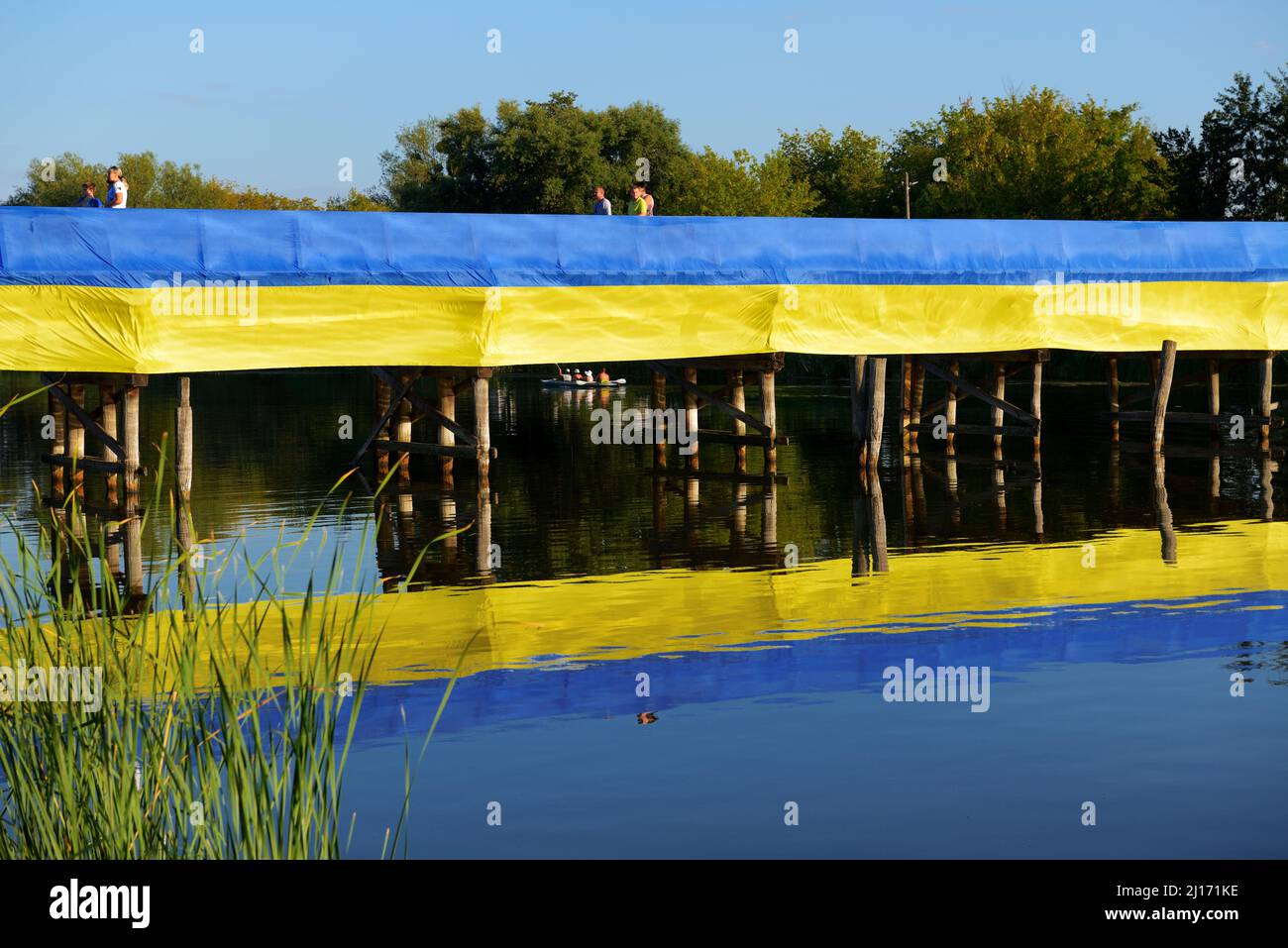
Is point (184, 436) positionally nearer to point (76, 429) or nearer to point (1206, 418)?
point (76, 429)

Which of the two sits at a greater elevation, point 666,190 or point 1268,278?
point 666,190

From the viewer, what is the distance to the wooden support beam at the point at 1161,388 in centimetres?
2538

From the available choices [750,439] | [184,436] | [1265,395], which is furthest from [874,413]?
[184,436]

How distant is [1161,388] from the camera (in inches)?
1029

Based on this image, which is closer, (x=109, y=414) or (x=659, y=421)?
(x=109, y=414)

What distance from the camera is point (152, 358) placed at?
19.0 m

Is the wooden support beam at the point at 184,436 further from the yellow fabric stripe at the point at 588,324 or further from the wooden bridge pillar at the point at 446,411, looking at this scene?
the wooden bridge pillar at the point at 446,411

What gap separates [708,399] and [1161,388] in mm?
7610

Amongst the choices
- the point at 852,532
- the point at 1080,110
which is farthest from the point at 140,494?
the point at 1080,110

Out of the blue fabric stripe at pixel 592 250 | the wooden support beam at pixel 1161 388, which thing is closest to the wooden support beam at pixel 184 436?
the blue fabric stripe at pixel 592 250

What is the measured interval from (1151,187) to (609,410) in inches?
1045

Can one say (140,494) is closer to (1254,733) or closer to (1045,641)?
(1045,641)

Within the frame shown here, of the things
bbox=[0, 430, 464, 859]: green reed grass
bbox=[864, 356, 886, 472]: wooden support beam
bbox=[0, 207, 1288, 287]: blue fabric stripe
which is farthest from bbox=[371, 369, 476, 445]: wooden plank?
bbox=[0, 430, 464, 859]: green reed grass
